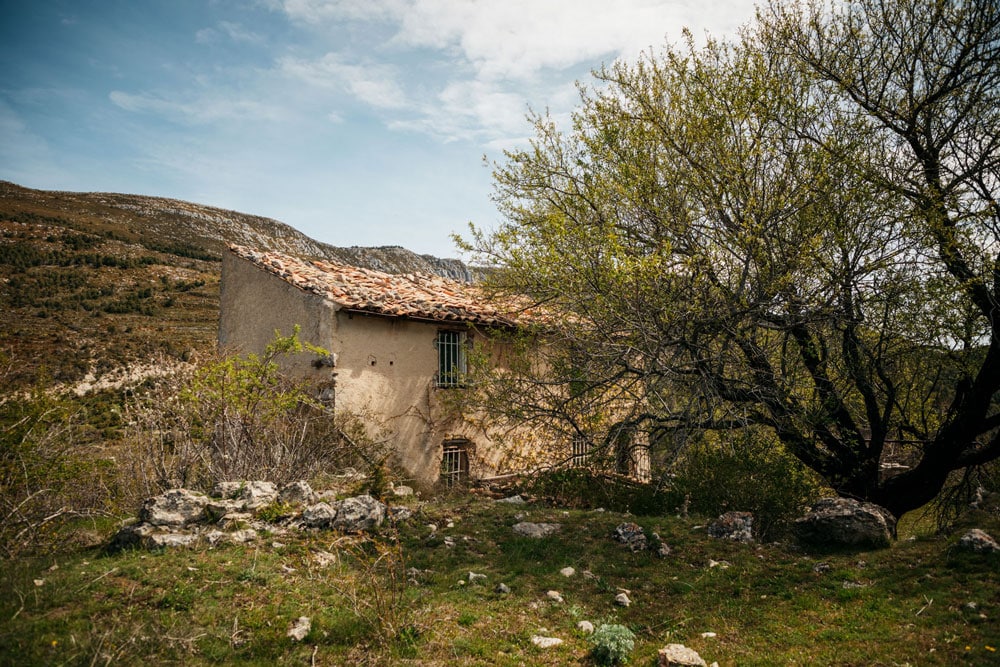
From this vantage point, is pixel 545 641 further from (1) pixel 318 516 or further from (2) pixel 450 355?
(2) pixel 450 355

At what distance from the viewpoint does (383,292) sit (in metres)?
13.4

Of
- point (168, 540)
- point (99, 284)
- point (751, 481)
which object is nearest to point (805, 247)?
point (751, 481)

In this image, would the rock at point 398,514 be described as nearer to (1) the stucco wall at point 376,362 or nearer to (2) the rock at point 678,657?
(1) the stucco wall at point 376,362

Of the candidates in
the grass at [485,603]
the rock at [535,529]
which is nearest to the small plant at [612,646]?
the grass at [485,603]

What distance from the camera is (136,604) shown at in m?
4.70

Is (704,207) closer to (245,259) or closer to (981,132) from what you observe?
(981,132)

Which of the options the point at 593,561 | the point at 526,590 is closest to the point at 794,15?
the point at 593,561

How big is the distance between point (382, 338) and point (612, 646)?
361 inches

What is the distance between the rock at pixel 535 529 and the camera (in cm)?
803

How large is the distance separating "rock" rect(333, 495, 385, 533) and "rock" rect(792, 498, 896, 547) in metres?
5.79

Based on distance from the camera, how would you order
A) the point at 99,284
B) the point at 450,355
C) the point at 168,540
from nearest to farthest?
Result: 1. the point at 168,540
2. the point at 450,355
3. the point at 99,284

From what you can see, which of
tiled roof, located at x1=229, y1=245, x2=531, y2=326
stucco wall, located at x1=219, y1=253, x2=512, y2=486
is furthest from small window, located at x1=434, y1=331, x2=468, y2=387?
tiled roof, located at x1=229, y1=245, x2=531, y2=326

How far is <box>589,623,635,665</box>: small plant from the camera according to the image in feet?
15.0

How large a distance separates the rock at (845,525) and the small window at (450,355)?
25.8 feet
